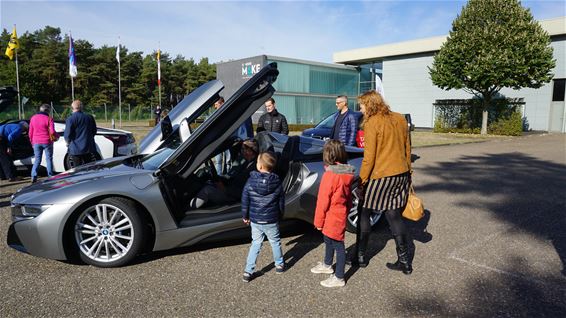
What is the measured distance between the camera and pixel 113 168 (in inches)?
163

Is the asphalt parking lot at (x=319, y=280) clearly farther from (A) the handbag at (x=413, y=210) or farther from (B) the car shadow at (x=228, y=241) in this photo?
(A) the handbag at (x=413, y=210)

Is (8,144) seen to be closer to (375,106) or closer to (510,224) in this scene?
(375,106)

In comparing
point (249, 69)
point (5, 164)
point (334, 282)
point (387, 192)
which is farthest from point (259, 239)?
point (249, 69)

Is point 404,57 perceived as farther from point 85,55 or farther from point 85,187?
point 85,55

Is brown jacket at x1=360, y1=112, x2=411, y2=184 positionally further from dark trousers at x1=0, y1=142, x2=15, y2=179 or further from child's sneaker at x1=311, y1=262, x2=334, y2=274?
dark trousers at x1=0, y1=142, x2=15, y2=179

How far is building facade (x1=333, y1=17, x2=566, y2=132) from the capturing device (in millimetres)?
26906

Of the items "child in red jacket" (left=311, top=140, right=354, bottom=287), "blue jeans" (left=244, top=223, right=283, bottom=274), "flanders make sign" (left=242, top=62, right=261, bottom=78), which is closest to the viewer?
"child in red jacket" (left=311, top=140, right=354, bottom=287)

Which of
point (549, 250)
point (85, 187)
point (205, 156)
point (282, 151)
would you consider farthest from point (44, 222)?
point (549, 250)

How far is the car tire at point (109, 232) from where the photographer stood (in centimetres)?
355

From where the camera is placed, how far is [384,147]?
134 inches

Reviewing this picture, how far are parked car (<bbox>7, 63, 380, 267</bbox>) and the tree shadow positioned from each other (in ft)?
5.99

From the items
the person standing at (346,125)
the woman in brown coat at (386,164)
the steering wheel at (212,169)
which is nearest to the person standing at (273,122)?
the person standing at (346,125)

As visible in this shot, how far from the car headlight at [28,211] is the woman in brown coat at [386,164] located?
2.85 metres

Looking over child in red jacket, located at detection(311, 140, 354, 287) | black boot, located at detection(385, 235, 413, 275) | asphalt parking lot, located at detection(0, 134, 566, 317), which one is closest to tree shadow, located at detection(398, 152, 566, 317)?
asphalt parking lot, located at detection(0, 134, 566, 317)
